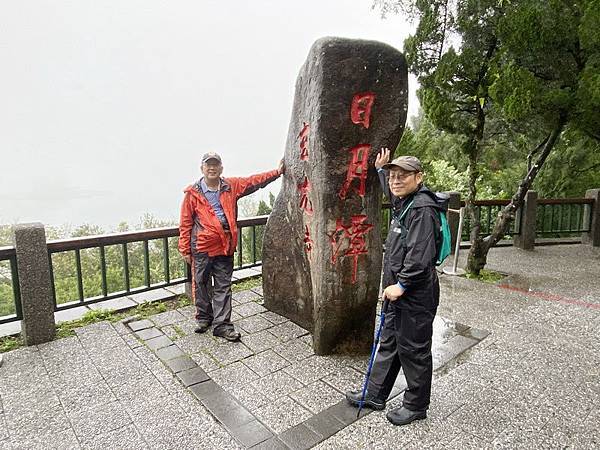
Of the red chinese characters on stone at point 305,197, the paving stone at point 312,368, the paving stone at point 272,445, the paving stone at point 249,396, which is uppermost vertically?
the red chinese characters on stone at point 305,197

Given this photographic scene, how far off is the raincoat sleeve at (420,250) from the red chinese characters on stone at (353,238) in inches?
39.3

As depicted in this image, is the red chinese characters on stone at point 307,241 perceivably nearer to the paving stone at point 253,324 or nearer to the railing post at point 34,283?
the paving stone at point 253,324

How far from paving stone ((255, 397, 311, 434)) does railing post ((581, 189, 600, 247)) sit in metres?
8.34

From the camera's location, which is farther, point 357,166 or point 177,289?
point 177,289

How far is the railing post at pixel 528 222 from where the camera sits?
782 centimetres

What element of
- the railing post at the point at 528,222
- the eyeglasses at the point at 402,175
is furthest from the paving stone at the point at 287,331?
the railing post at the point at 528,222

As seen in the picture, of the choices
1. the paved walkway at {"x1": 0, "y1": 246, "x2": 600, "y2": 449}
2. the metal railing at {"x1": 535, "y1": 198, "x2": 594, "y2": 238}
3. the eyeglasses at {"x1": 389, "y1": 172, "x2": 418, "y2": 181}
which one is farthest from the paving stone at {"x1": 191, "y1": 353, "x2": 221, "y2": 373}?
the metal railing at {"x1": 535, "y1": 198, "x2": 594, "y2": 238}

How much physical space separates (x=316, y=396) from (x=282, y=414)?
328 millimetres

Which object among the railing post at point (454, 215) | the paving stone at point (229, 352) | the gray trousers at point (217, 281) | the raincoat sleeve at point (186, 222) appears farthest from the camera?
the railing post at point (454, 215)

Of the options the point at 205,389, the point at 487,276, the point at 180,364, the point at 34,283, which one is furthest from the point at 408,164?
the point at 487,276

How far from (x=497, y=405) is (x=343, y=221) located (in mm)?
1774

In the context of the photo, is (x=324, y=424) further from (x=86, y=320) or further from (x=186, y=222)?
(x=86, y=320)

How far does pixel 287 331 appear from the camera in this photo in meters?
4.18

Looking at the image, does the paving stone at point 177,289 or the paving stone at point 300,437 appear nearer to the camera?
the paving stone at point 300,437
